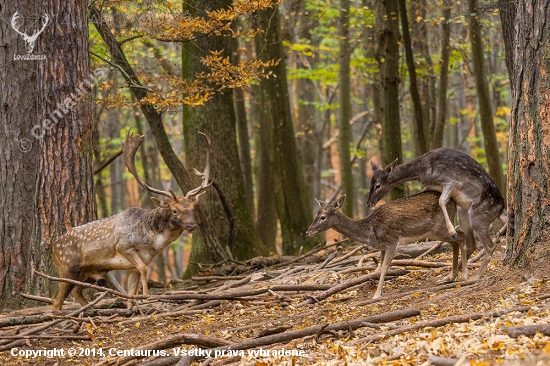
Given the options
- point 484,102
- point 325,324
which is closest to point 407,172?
point 325,324

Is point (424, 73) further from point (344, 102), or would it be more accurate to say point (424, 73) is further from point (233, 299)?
point (233, 299)

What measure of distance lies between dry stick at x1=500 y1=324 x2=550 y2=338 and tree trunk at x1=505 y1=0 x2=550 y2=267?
2030 millimetres

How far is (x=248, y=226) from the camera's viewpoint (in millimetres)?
16250

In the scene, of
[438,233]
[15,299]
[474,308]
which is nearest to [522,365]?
[474,308]

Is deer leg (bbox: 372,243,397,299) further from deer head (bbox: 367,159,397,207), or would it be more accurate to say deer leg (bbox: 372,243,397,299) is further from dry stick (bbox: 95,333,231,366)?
dry stick (bbox: 95,333,231,366)

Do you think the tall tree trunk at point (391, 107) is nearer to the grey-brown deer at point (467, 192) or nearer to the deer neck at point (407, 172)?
the deer neck at point (407, 172)

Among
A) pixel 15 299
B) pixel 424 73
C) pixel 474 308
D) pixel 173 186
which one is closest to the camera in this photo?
pixel 474 308

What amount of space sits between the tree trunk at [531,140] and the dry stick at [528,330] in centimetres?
203

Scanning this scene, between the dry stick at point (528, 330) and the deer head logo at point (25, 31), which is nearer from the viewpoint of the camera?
the dry stick at point (528, 330)

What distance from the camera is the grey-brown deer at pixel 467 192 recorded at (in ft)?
32.7

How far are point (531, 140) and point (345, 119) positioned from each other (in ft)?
41.4

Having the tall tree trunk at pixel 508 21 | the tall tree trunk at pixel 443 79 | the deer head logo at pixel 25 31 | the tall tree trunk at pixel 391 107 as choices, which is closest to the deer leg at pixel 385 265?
the tall tree trunk at pixel 508 21

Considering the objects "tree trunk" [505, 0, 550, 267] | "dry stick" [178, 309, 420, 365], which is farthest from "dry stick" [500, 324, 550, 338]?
"tree trunk" [505, 0, 550, 267]

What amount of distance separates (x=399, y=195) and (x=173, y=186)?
79.9ft
